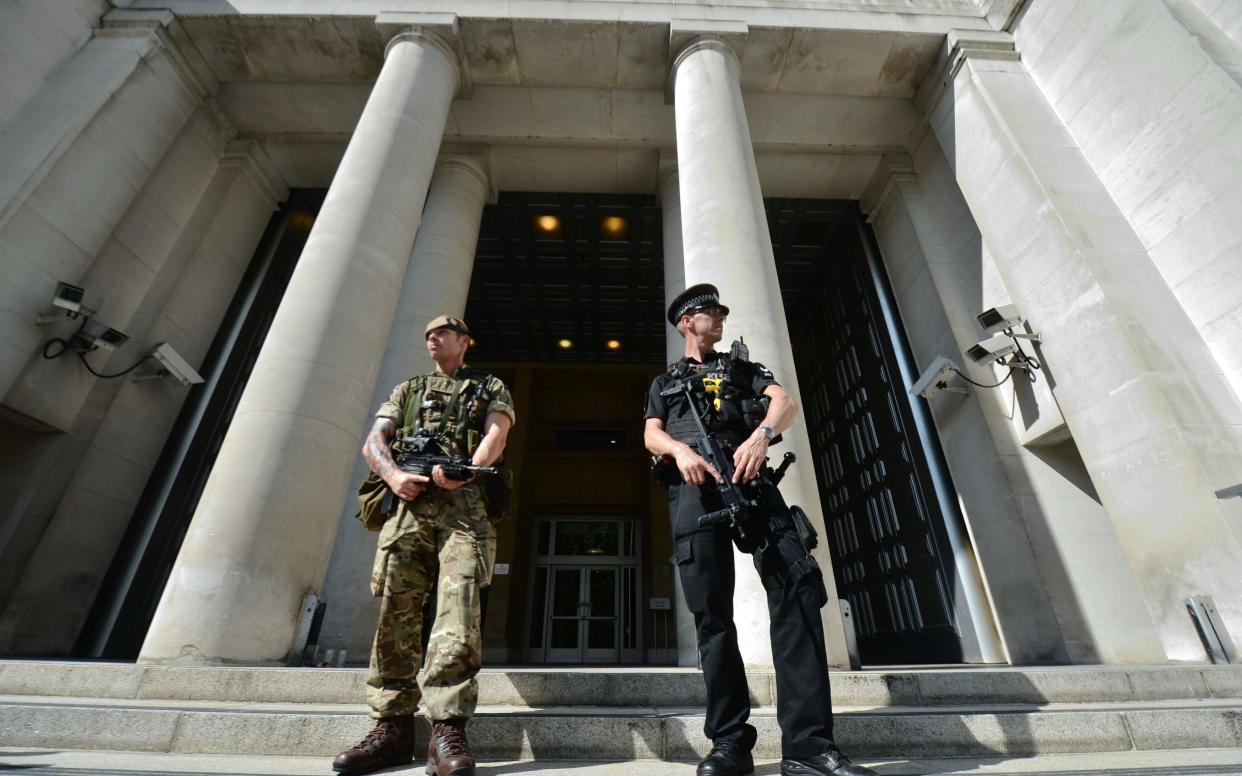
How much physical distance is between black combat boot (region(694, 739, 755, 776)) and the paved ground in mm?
214

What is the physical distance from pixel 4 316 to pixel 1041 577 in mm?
13950

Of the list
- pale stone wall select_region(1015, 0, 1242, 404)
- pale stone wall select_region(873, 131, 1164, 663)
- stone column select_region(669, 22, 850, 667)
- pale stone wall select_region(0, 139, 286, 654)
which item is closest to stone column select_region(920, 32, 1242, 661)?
pale stone wall select_region(1015, 0, 1242, 404)

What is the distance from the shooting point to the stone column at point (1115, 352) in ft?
18.5

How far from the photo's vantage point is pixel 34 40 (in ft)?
26.7

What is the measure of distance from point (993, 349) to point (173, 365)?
12726 mm

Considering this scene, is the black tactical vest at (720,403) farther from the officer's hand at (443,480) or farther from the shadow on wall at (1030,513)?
the shadow on wall at (1030,513)

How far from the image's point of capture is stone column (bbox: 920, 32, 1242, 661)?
5629 mm

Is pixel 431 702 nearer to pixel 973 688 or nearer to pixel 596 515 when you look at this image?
pixel 973 688

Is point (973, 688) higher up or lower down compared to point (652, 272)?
lower down

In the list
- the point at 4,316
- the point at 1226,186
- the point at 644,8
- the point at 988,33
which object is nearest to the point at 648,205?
the point at 644,8

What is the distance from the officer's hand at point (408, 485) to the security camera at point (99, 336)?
849 centimetres

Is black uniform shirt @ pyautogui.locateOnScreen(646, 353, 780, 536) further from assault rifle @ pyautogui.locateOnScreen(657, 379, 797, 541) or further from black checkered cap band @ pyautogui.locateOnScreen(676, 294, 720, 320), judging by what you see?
black checkered cap band @ pyautogui.locateOnScreen(676, 294, 720, 320)

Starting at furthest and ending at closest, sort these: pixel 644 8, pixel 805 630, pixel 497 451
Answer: pixel 644 8 → pixel 497 451 → pixel 805 630

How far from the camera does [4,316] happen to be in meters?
7.02
